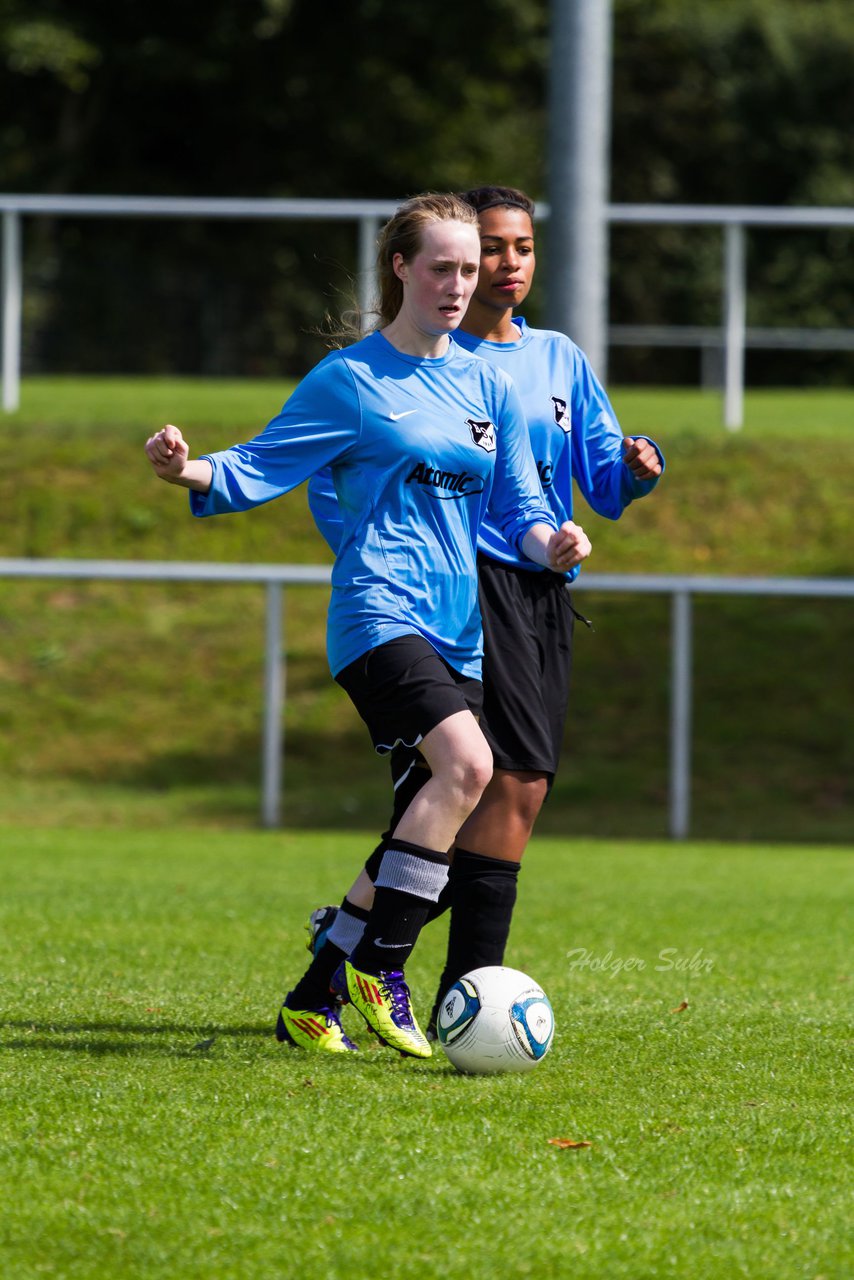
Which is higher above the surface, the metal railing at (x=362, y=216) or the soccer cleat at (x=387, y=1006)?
the metal railing at (x=362, y=216)

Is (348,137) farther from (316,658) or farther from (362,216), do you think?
(316,658)

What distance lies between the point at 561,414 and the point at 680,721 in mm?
5877

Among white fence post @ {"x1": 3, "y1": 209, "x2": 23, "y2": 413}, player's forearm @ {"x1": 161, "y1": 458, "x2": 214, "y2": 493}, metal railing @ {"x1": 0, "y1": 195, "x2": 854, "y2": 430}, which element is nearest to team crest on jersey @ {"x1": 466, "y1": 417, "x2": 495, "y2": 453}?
player's forearm @ {"x1": 161, "y1": 458, "x2": 214, "y2": 493}

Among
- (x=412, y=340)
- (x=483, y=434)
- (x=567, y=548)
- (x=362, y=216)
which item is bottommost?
(x=567, y=548)

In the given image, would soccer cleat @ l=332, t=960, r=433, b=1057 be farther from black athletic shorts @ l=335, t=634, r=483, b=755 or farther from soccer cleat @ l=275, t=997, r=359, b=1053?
black athletic shorts @ l=335, t=634, r=483, b=755

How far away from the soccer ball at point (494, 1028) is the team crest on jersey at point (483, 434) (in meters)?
1.32

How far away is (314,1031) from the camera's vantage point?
4547 millimetres

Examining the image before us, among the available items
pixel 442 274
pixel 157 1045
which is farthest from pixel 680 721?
pixel 442 274

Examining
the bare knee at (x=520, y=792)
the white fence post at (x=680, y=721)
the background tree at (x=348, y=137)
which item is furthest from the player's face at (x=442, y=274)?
the background tree at (x=348, y=137)

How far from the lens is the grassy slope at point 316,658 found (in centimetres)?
1134

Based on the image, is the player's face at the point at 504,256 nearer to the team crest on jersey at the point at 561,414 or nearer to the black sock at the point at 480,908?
the team crest on jersey at the point at 561,414

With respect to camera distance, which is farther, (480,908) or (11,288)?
(11,288)

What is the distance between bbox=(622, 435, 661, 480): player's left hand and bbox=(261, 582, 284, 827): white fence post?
597 cm

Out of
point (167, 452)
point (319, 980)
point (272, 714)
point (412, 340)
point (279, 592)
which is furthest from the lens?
point (279, 592)
